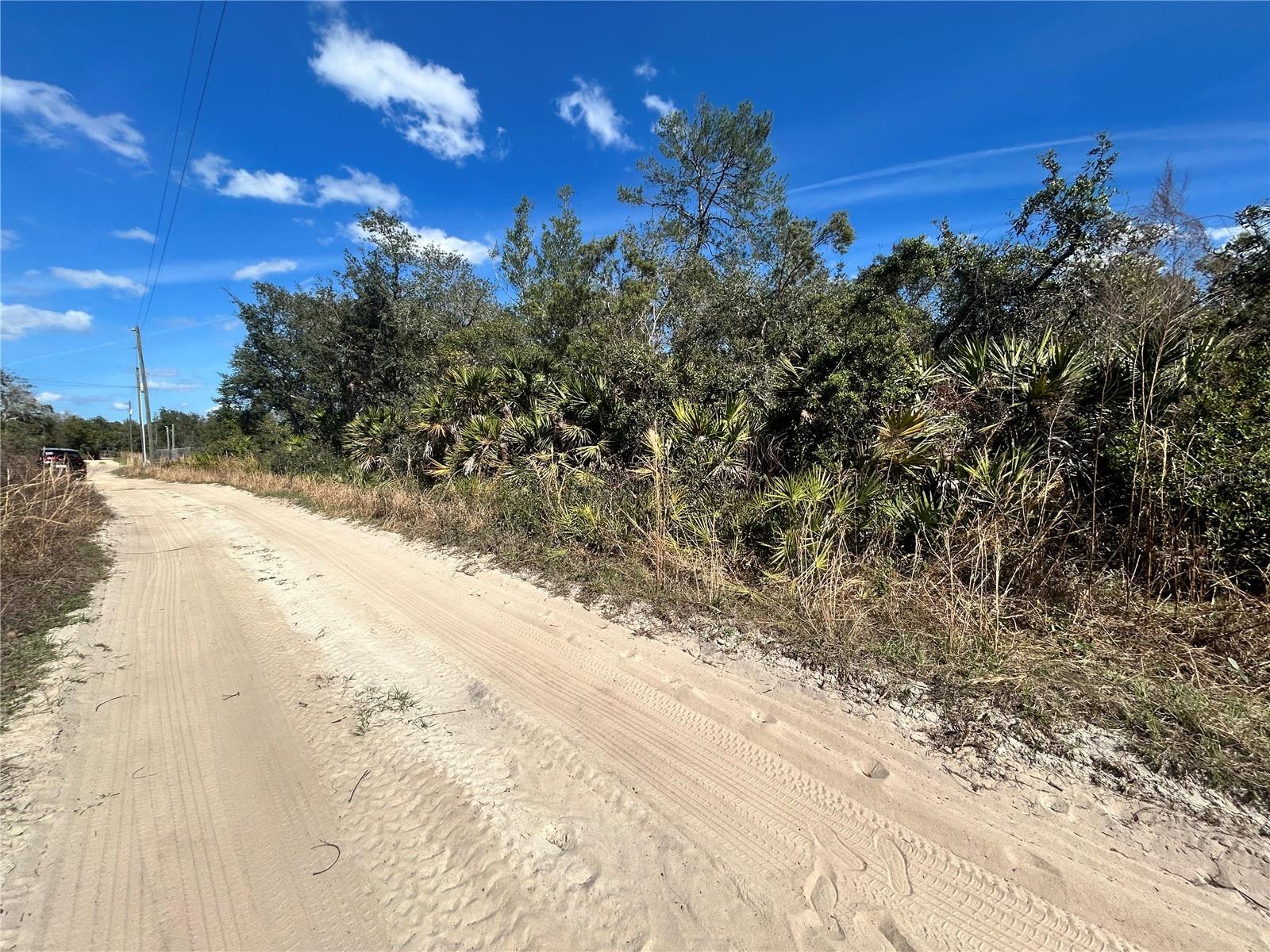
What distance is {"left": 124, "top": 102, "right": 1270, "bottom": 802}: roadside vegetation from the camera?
11.6 feet

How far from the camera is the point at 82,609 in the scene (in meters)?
5.13

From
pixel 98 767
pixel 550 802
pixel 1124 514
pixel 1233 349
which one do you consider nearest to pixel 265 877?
pixel 550 802

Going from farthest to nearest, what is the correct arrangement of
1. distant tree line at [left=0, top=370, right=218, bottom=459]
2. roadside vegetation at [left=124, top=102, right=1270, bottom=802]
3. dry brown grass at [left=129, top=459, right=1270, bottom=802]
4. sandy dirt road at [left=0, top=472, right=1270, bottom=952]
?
distant tree line at [left=0, top=370, right=218, bottom=459]
roadside vegetation at [left=124, top=102, right=1270, bottom=802]
dry brown grass at [left=129, top=459, right=1270, bottom=802]
sandy dirt road at [left=0, top=472, right=1270, bottom=952]

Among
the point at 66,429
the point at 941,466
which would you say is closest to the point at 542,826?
the point at 941,466

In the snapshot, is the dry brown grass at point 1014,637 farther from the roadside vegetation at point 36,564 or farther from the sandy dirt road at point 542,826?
the roadside vegetation at point 36,564

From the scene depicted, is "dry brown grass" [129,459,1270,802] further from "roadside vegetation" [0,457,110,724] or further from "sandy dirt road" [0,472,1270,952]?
"roadside vegetation" [0,457,110,724]

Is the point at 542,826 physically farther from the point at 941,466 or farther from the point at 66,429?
the point at 66,429

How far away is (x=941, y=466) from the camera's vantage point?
5211mm

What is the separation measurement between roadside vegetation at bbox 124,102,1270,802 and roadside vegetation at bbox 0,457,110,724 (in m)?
3.97

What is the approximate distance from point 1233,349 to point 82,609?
11055 millimetres

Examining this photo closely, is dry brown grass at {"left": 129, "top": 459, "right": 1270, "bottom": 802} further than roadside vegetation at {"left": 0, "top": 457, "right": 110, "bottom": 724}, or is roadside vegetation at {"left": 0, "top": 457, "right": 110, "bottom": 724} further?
roadside vegetation at {"left": 0, "top": 457, "right": 110, "bottom": 724}

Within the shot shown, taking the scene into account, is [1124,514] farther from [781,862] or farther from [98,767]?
[98,767]

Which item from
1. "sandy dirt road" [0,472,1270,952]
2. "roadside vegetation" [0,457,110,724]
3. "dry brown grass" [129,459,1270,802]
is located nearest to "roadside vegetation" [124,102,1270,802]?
"dry brown grass" [129,459,1270,802]

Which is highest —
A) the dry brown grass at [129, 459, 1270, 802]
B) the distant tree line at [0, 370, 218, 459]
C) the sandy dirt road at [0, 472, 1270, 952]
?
the distant tree line at [0, 370, 218, 459]
